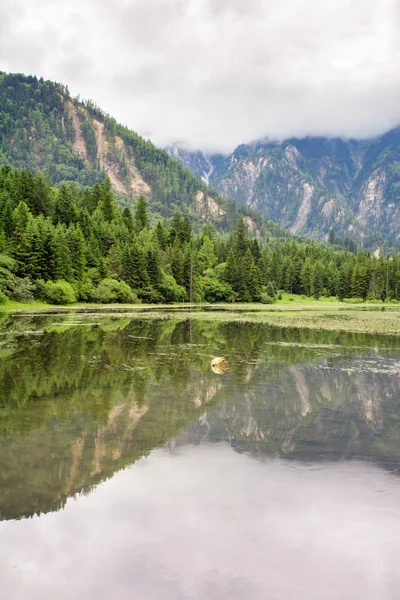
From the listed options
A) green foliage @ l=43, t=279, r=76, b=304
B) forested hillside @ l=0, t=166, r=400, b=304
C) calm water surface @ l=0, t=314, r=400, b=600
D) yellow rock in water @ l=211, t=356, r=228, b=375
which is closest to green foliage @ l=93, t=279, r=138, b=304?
forested hillside @ l=0, t=166, r=400, b=304

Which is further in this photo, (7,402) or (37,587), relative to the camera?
(7,402)

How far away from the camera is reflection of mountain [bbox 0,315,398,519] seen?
11.9 m

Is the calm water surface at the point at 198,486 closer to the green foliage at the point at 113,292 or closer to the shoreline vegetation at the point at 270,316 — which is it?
the shoreline vegetation at the point at 270,316

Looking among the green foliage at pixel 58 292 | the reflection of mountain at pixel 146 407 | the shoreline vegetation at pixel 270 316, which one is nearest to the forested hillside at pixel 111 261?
the green foliage at pixel 58 292

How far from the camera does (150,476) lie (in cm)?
1141

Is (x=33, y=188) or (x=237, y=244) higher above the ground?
(x=33, y=188)

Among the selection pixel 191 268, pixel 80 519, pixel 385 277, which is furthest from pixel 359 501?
pixel 385 277

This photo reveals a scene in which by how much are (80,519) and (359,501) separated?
5453 mm

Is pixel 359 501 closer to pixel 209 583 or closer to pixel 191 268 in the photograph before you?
pixel 209 583

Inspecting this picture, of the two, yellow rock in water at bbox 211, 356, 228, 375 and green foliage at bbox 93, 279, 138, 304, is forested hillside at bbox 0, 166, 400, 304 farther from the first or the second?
yellow rock in water at bbox 211, 356, 228, 375

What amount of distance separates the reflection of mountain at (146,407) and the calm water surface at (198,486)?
6 centimetres

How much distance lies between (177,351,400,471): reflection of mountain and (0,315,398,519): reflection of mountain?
43mm

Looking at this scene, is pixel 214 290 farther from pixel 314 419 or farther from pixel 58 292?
pixel 314 419

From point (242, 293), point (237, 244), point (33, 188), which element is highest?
point (33, 188)
